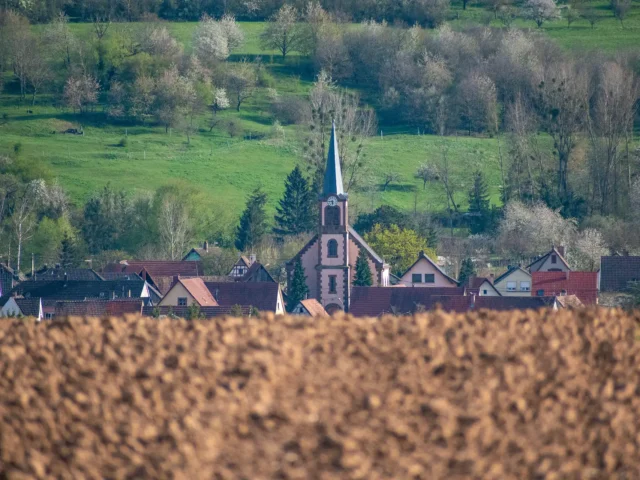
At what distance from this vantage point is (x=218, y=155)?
9962 centimetres

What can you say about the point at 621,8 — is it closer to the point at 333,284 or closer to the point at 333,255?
the point at 333,255

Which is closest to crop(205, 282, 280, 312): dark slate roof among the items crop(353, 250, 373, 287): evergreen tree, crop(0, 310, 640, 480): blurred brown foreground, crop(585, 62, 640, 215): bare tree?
crop(353, 250, 373, 287): evergreen tree

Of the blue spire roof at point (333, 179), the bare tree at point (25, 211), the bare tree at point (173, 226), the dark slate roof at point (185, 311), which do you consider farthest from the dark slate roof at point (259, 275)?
Result: the bare tree at point (25, 211)

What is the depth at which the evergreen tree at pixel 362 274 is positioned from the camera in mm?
68688

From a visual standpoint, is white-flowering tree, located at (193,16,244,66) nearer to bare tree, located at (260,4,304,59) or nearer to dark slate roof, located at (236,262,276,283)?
bare tree, located at (260,4,304,59)

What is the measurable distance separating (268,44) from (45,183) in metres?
42.9

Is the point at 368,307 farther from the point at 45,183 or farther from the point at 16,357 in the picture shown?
the point at 16,357

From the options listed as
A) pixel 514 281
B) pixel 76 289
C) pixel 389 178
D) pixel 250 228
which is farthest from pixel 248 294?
pixel 389 178

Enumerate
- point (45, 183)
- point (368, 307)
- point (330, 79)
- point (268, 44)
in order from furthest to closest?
point (268, 44)
point (330, 79)
point (45, 183)
point (368, 307)

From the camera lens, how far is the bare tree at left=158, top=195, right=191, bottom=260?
8281 centimetres

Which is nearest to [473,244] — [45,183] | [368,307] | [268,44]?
[368,307]

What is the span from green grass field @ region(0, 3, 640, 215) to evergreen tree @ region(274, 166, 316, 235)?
359 centimetres

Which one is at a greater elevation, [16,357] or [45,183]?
[16,357]

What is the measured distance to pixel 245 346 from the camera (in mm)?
8258
